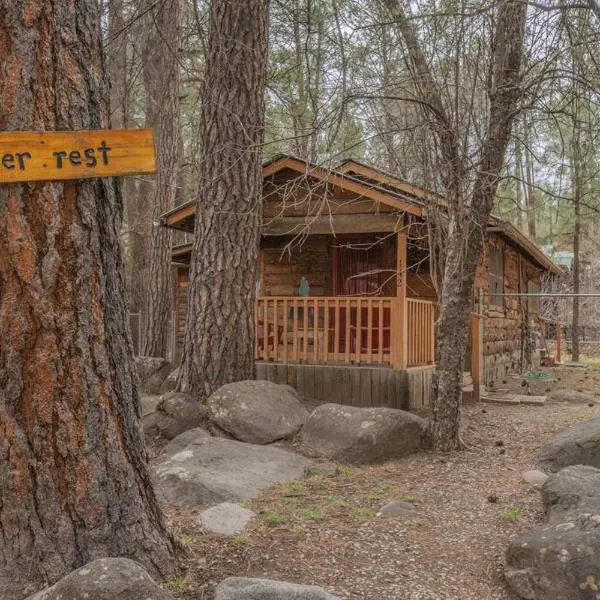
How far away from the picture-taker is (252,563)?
3.40 metres

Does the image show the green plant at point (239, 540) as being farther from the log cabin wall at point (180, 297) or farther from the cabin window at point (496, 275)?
the cabin window at point (496, 275)

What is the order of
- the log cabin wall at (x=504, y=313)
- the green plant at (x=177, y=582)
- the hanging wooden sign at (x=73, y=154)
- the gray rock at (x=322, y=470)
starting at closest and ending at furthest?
the hanging wooden sign at (x=73, y=154)
the green plant at (x=177, y=582)
the gray rock at (x=322, y=470)
the log cabin wall at (x=504, y=313)

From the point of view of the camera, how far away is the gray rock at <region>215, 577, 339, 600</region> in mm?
2691

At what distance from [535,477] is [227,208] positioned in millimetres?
4660

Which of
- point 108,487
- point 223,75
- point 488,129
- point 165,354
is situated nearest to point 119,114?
point 165,354

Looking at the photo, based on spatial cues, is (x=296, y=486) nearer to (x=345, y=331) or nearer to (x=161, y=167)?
(x=345, y=331)

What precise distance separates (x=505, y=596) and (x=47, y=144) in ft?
10.5

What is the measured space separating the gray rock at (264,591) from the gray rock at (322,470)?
284cm

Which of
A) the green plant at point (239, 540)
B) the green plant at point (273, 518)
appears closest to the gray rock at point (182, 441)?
the green plant at point (273, 518)

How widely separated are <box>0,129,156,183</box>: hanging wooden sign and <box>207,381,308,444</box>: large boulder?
168 inches

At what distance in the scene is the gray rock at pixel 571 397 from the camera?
1052 centimetres

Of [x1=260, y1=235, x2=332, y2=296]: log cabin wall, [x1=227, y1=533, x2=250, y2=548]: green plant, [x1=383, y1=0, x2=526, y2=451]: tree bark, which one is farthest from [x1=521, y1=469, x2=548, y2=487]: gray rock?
[x1=260, y1=235, x2=332, y2=296]: log cabin wall

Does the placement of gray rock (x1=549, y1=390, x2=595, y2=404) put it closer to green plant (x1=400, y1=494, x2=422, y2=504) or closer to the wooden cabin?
the wooden cabin

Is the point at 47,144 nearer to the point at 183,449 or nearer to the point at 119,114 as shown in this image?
the point at 183,449
